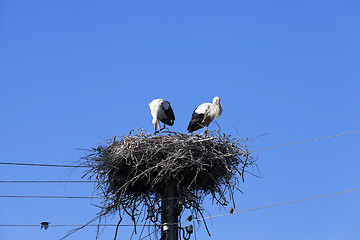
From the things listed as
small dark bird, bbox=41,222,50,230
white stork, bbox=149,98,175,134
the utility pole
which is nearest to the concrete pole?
the utility pole

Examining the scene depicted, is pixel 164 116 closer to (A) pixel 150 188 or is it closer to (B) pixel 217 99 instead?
(B) pixel 217 99

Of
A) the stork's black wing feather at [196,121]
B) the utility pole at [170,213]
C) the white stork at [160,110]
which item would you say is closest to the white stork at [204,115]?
the stork's black wing feather at [196,121]

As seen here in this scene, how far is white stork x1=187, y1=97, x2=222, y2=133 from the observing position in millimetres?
10828

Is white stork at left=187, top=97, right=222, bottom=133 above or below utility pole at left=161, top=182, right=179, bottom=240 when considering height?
above

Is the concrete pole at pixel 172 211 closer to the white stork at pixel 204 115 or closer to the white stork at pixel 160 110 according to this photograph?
the white stork at pixel 204 115

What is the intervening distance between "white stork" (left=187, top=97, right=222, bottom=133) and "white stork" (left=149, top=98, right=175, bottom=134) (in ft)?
2.41

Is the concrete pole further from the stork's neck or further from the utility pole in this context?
the stork's neck

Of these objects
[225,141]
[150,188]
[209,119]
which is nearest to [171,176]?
[150,188]

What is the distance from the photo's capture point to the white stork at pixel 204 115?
10.8 m

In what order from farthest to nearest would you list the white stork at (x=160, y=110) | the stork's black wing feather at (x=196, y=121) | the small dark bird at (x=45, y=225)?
the white stork at (x=160, y=110) → the stork's black wing feather at (x=196, y=121) → the small dark bird at (x=45, y=225)

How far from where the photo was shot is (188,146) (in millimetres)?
8469

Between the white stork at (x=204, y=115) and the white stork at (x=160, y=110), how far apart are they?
73 centimetres

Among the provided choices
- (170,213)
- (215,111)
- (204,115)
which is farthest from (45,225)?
(215,111)

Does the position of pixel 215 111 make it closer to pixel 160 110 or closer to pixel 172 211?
pixel 160 110
